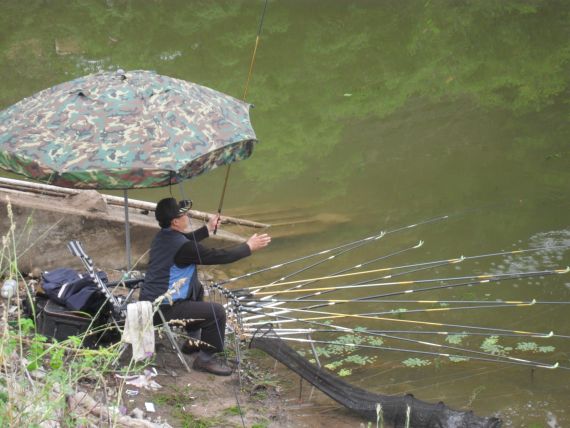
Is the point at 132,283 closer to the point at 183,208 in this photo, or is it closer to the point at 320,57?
the point at 183,208

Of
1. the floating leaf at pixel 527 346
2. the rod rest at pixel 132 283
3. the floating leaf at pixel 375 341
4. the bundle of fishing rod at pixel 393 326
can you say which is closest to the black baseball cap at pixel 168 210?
the rod rest at pixel 132 283

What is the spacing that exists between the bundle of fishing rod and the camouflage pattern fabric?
3.95 ft

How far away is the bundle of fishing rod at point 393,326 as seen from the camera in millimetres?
5523

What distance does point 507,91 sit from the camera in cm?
1219

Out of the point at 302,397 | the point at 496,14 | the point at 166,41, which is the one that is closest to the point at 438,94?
the point at 496,14

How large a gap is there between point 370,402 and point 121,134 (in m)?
2.16

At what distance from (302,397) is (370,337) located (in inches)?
45.6

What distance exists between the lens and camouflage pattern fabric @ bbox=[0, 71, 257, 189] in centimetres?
481

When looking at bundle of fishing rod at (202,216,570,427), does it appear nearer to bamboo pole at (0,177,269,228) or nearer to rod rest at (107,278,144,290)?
rod rest at (107,278,144,290)

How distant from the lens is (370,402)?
538 cm

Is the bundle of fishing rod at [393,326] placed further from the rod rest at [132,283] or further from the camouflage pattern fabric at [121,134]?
the camouflage pattern fabric at [121,134]

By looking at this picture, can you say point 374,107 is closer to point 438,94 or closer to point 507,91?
point 438,94

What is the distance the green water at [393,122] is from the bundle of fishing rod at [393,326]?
0.16ft

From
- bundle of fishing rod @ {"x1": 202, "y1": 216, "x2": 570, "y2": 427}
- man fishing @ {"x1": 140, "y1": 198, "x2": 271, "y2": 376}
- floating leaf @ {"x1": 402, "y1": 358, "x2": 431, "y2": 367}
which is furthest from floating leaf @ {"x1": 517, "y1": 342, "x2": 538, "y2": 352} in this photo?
man fishing @ {"x1": 140, "y1": 198, "x2": 271, "y2": 376}
